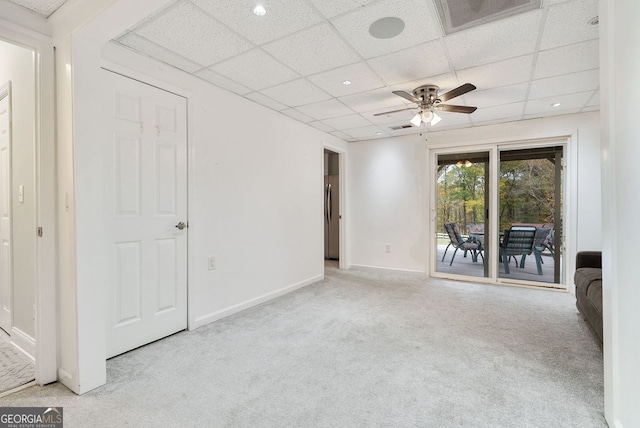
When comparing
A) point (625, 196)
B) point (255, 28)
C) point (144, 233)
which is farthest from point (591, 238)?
point (144, 233)

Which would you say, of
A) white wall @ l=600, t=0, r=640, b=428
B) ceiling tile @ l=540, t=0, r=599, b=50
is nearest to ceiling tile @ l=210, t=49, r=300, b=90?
ceiling tile @ l=540, t=0, r=599, b=50

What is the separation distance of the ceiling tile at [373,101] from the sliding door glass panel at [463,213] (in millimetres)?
1754

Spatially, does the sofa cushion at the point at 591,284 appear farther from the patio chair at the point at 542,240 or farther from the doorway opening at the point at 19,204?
the doorway opening at the point at 19,204

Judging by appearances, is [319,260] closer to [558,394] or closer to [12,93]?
[558,394]

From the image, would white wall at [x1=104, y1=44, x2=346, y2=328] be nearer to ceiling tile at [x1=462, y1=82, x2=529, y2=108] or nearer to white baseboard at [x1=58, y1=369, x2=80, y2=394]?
white baseboard at [x1=58, y1=369, x2=80, y2=394]

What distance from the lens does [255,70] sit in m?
2.69

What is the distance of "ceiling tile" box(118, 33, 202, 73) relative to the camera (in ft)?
7.22

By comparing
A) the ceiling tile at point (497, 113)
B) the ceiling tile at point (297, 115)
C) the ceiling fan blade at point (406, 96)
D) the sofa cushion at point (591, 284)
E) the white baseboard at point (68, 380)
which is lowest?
the white baseboard at point (68, 380)

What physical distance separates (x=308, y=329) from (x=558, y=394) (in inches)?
71.3

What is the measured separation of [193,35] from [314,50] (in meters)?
0.89

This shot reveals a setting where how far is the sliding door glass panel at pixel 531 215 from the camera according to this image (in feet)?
13.8

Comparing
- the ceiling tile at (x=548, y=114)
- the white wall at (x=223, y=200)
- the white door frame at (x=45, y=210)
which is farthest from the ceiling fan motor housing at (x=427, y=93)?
the white door frame at (x=45, y=210)

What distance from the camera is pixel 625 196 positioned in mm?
1314

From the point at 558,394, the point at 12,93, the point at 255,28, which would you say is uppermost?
the point at 255,28
